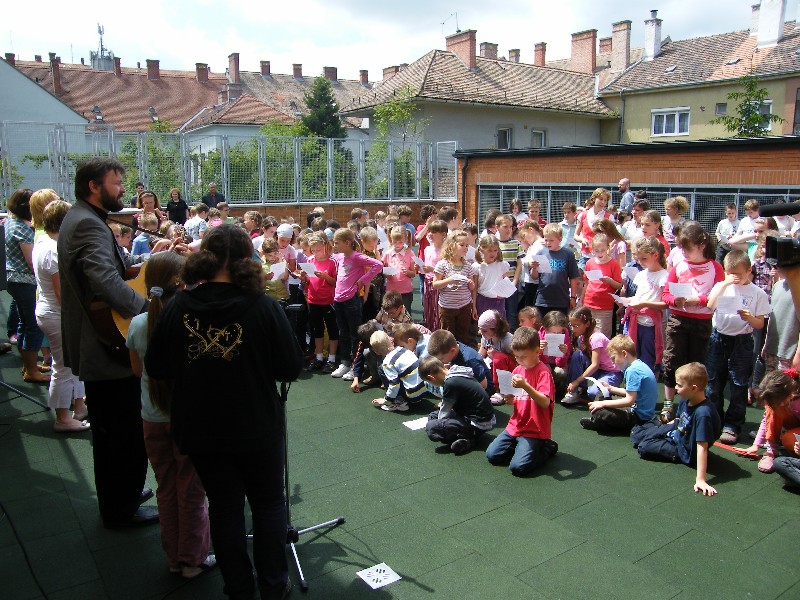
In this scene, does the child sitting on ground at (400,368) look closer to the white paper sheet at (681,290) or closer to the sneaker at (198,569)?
the white paper sheet at (681,290)

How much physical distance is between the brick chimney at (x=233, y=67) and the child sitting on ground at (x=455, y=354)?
2234 inches

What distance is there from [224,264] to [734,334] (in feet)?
14.5

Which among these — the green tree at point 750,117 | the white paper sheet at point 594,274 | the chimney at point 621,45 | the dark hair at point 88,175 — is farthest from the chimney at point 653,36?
the dark hair at point 88,175

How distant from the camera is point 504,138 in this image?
3067 centimetres

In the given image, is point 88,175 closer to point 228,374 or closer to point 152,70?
point 228,374

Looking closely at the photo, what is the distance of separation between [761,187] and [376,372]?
11174 millimetres

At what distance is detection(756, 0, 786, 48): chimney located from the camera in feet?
93.3

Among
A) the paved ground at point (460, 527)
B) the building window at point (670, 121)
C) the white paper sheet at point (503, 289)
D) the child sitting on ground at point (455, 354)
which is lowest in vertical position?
the paved ground at point (460, 527)

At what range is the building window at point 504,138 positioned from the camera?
30328mm

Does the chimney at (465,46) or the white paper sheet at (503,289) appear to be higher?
the chimney at (465,46)

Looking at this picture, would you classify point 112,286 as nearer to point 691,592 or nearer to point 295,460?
point 295,460

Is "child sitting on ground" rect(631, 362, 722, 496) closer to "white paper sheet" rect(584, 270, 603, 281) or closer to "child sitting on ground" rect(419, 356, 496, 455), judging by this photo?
"child sitting on ground" rect(419, 356, 496, 455)

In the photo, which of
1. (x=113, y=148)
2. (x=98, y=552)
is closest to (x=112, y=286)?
(x=98, y=552)

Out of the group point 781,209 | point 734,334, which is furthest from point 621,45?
point 781,209
